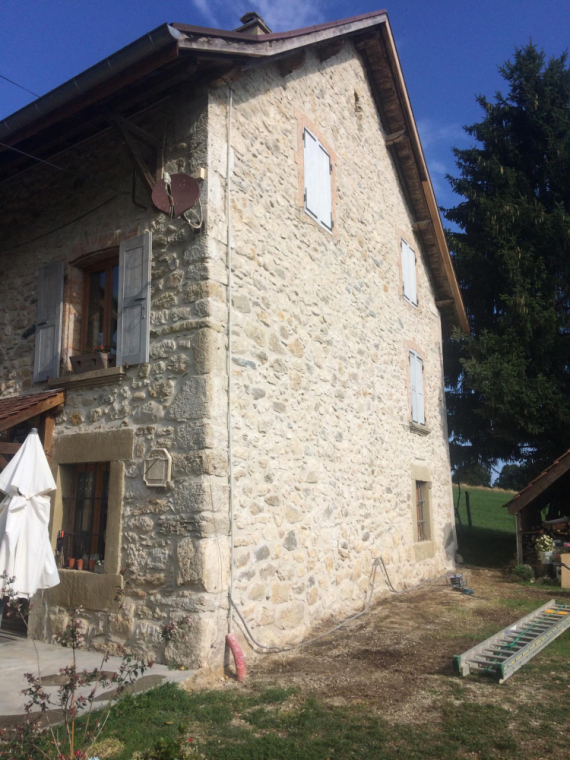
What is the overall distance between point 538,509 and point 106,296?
32.3ft

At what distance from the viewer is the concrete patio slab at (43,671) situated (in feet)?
14.4

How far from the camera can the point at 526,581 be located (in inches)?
426

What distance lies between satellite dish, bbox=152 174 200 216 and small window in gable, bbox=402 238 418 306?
19.0ft

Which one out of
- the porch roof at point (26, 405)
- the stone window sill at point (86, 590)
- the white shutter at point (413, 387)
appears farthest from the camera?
the white shutter at point (413, 387)

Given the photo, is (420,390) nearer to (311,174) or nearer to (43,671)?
(311,174)

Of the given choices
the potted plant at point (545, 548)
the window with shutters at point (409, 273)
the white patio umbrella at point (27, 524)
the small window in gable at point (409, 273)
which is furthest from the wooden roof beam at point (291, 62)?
the potted plant at point (545, 548)

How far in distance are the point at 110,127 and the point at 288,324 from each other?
2.84 metres

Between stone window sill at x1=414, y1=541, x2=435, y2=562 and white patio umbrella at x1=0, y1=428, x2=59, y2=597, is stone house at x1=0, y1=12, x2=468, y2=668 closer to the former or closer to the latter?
white patio umbrella at x1=0, y1=428, x2=59, y2=597

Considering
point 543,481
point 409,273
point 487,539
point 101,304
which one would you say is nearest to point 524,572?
point 543,481

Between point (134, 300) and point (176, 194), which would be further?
point (134, 300)

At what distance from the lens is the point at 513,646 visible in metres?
5.85

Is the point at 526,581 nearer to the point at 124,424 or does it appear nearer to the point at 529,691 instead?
the point at 529,691

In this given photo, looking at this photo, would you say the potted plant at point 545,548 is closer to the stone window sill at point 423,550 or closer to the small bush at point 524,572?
the small bush at point 524,572

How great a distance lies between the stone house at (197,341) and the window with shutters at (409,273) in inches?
87.1
